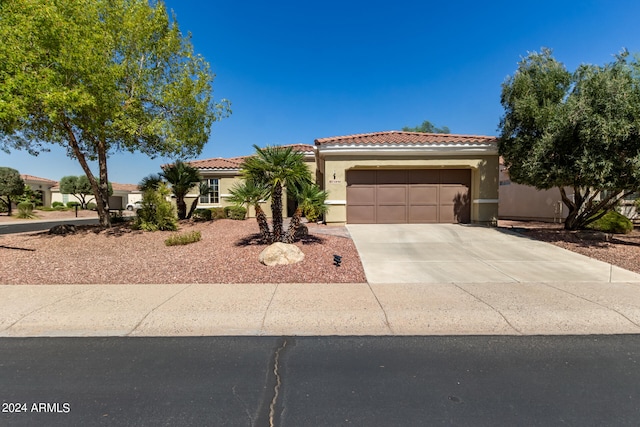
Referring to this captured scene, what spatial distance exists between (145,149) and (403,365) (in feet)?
44.8

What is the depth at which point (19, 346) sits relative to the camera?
3795mm

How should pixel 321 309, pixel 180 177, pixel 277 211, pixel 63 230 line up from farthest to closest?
1. pixel 180 177
2. pixel 63 230
3. pixel 277 211
4. pixel 321 309

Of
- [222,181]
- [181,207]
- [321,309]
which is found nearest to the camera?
[321,309]

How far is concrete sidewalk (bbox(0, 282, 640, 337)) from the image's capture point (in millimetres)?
4238

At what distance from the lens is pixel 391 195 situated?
13.6 metres

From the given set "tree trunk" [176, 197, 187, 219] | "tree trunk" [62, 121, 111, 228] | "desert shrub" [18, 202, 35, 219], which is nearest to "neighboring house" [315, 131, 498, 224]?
"tree trunk" [176, 197, 187, 219]

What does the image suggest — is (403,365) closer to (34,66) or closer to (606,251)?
(606,251)

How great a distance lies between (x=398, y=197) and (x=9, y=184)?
34.5 metres

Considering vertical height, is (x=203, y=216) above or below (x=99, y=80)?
below

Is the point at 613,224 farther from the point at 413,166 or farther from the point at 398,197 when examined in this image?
the point at 398,197

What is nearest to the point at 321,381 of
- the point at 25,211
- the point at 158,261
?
the point at 158,261

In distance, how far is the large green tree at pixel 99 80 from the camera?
26.8ft

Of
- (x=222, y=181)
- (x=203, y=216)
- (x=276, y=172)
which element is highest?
(x=222, y=181)

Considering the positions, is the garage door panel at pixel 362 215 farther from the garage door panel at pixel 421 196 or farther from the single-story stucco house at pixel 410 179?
the garage door panel at pixel 421 196
